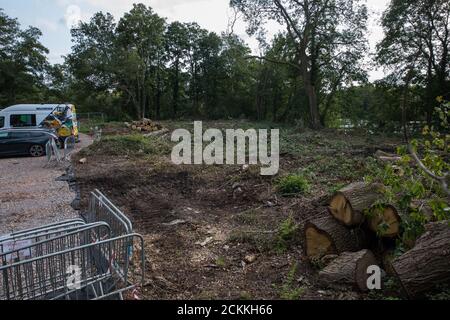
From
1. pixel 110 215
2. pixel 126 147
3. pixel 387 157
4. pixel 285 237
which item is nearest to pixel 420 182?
pixel 285 237

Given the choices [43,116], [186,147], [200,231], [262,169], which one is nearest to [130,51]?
[43,116]

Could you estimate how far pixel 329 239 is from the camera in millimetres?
4449

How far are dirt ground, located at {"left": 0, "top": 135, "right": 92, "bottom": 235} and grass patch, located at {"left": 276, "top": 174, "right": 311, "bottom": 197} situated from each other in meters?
4.31

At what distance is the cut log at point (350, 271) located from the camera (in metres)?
3.72

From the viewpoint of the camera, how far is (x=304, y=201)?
642 centimetres

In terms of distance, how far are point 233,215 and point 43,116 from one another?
1344 centimetres

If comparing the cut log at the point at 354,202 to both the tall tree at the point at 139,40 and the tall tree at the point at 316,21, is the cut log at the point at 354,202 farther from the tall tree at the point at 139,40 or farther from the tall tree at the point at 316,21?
the tall tree at the point at 139,40

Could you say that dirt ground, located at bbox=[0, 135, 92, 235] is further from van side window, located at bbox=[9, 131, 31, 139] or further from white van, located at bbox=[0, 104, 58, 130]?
white van, located at bbox=[0, 104, 58, 130]

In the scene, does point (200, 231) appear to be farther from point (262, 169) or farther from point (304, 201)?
point (262, 169)

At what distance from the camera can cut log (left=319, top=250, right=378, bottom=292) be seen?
3.72 metres

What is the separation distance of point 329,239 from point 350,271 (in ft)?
2.34

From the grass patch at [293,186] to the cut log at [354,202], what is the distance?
98.4 inches

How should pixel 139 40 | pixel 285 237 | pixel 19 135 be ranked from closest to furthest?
pixel 285 237
pixel 19 135
pixel 139 40

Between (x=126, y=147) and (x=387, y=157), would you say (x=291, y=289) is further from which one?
(x=126, y=147)
